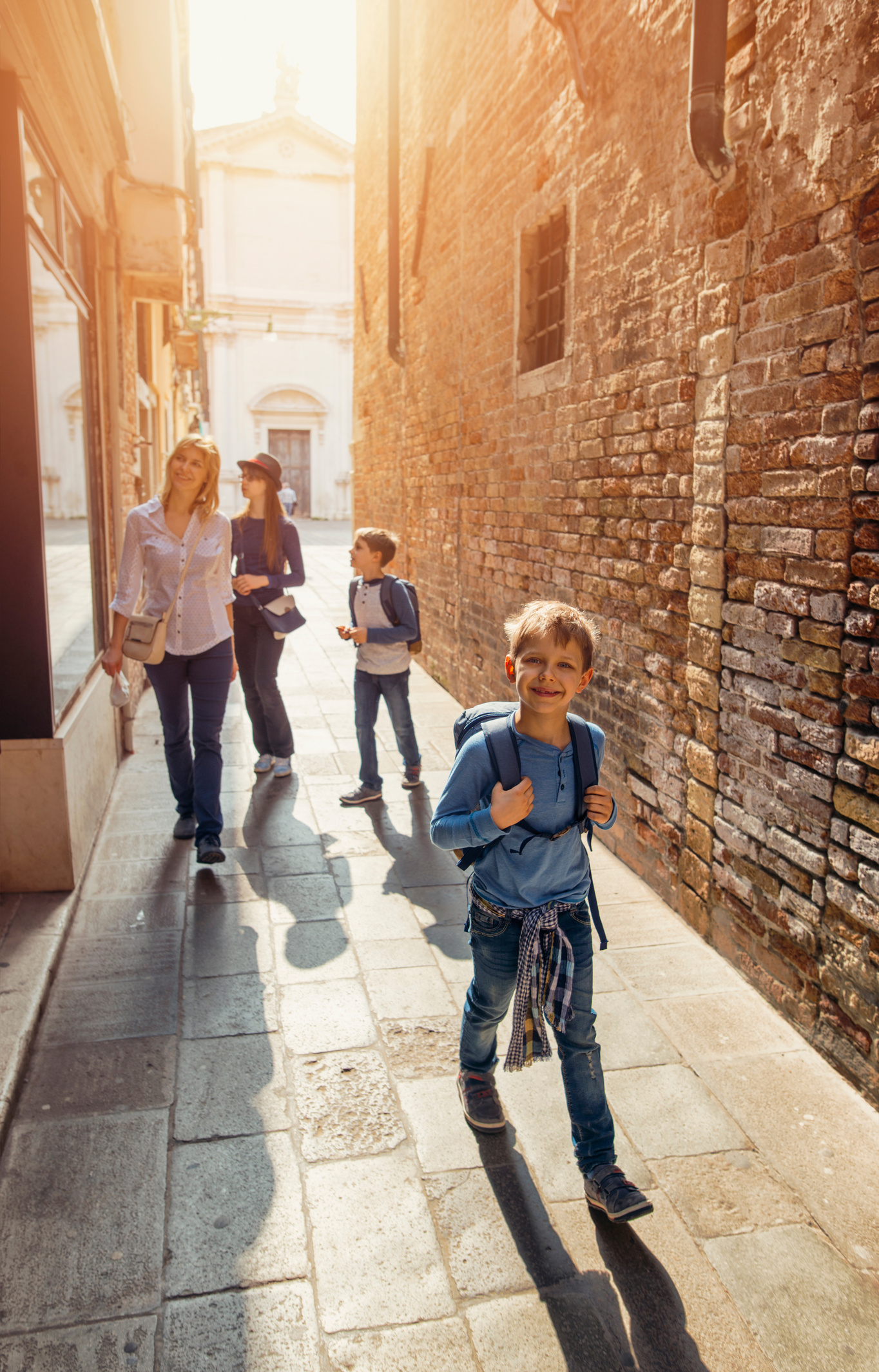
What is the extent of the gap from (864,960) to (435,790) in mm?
3150

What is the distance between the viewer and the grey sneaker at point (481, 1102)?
2.62 meters

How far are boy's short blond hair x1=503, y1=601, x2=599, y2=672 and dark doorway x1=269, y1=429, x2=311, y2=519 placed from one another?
36.2 meters

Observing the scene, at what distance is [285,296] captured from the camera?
123 feet

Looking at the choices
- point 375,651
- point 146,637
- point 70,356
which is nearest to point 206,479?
point 146,637

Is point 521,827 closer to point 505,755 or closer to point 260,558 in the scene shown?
point 505,755

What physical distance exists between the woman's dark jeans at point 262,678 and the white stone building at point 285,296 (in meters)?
31.6

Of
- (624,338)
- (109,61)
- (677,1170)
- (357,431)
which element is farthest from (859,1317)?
(357,431)

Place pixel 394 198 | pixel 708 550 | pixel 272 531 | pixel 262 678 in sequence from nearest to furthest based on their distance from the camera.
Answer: pixel 708 550 < pixel 272 531 < pixel 262 678 < pixel 394 198

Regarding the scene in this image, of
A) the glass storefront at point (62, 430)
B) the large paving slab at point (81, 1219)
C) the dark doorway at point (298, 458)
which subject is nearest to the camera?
the large paving slab at point (81, 1219)

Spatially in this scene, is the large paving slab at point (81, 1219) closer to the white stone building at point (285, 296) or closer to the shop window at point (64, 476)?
the shop window at point (64, 476)

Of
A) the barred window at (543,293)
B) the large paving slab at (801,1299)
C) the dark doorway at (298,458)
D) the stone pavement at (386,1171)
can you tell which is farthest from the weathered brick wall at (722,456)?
the dark doorway at (298,458)

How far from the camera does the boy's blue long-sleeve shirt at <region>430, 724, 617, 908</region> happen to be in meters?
2.25

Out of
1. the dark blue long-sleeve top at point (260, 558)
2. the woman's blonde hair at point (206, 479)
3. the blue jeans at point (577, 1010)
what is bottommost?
the blue jeans at point (577, 1010)

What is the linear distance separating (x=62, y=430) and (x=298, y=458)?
34.2 m
